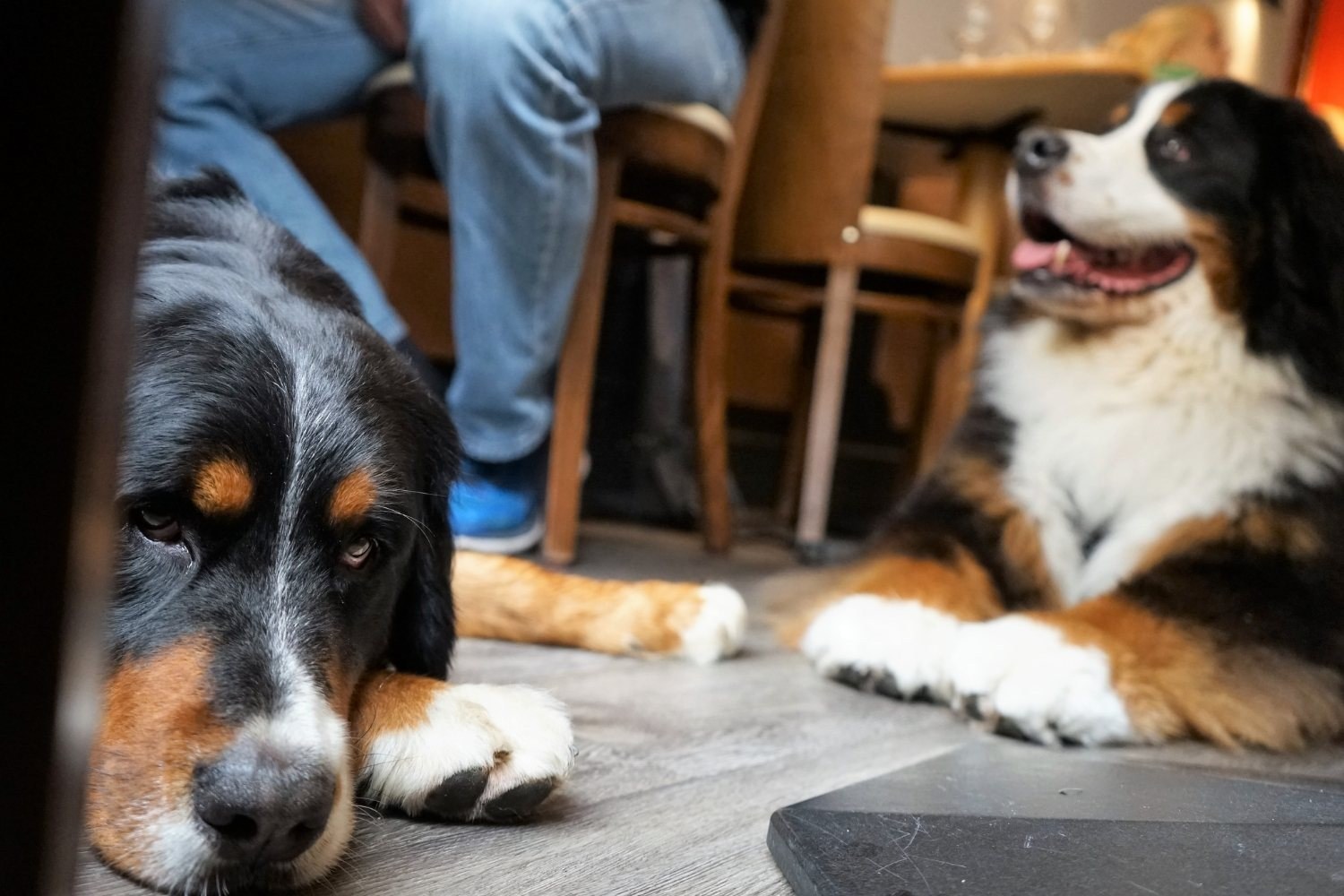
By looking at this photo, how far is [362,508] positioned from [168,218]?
0.54m

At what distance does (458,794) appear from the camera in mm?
918

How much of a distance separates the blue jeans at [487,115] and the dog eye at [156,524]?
1180 millimetres

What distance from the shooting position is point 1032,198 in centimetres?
212

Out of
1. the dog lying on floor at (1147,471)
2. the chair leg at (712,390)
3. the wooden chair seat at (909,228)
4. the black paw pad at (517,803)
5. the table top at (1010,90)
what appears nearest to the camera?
the black paw pad at (517,803)

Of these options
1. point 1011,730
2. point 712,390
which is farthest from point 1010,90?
point 1011,730

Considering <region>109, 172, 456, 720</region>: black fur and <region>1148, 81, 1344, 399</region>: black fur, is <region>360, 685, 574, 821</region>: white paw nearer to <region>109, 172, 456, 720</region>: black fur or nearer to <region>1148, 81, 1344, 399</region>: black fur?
<region>109, 172, 456, 720</region>: black fur

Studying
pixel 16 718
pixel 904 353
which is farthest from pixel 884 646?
pixel 904 353

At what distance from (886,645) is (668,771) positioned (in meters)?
0.61

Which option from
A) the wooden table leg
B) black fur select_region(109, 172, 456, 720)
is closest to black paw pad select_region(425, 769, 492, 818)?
black fur select_region(109, 172, 456, 720)

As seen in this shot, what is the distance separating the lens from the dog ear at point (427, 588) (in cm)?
118

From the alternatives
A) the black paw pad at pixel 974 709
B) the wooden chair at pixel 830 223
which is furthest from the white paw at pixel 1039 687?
the wooden chair at pixel 830 223

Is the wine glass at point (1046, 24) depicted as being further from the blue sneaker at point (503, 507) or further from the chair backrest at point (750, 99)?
the blue sneaker at point (503, 507)

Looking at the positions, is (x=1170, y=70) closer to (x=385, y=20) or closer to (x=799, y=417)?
(x=799, y=417)

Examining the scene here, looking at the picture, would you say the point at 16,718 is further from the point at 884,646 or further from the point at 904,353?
the point at 904,353
